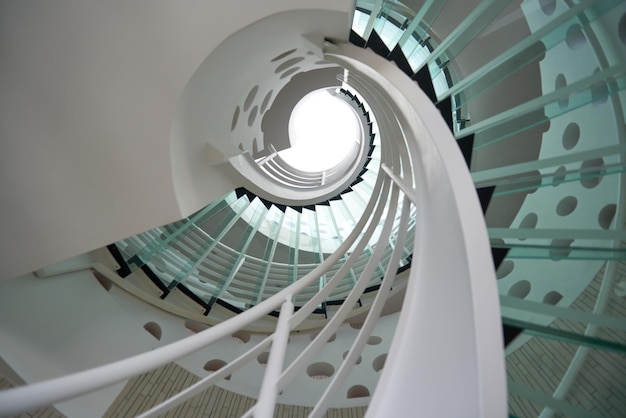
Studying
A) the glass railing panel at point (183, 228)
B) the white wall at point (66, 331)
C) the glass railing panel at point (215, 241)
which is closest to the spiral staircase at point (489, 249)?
the white wall at point (66, 331)

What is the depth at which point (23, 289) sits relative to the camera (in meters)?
3.49

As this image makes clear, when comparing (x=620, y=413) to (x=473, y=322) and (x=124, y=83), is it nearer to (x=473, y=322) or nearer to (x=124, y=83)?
(x=473, y=322)

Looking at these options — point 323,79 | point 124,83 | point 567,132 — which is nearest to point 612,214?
point 567,132

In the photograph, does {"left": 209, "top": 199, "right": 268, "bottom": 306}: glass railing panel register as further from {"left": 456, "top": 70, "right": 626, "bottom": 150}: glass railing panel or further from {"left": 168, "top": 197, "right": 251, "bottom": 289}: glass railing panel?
{"left": 456, "top": 70, "right": 626, "bottom": 150}: glass railing panel

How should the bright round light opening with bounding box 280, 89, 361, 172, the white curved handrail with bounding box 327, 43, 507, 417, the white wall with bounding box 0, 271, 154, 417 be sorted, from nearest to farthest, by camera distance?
the white curved handrail with bounding box 327, 43, 507, 417, the white wall with bounding box 0, 271, 154, 417, the bright round light opening with bounding box 280, 89, 361, 172

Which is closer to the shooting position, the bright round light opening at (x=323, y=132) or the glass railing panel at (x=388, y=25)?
the glass railing panel at (x=388, y=25)

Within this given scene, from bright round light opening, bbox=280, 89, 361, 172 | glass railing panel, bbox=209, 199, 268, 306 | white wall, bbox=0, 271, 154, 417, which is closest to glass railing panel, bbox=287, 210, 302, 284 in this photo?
glass railing panel, bbox=209, 199, 268, 306

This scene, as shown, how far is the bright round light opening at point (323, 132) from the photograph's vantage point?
37.3 ft

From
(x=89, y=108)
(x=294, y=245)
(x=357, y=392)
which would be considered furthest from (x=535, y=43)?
(x=294, y=245)

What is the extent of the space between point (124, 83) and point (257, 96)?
1.83 metres

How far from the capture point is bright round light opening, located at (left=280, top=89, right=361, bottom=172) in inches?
448

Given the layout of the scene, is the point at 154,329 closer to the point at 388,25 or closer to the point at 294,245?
the point at 294,245

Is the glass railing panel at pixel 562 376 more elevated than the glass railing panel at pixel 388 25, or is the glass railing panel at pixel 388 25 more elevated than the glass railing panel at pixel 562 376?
the glass railing panel at pixel 388 25

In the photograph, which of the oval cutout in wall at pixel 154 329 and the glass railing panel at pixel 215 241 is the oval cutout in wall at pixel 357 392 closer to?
the oval cutout in wall at pixel 154 329
